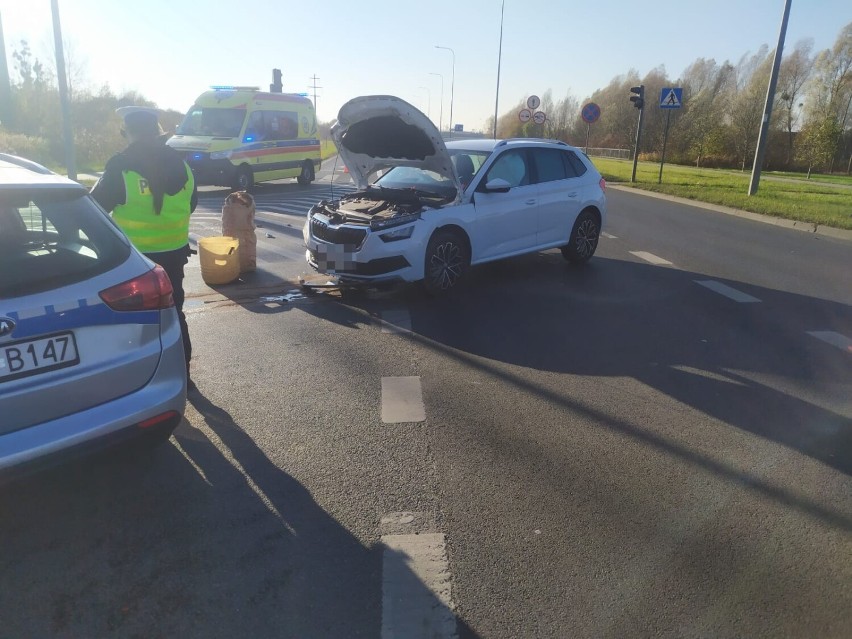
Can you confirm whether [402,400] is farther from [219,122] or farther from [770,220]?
[219,122]

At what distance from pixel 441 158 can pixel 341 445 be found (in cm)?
472

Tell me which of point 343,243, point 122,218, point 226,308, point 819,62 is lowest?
point 226,308

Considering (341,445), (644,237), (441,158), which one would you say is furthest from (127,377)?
(644,237)

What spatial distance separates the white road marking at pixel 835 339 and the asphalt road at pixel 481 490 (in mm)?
36

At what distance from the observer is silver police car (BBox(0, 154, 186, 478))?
275cm

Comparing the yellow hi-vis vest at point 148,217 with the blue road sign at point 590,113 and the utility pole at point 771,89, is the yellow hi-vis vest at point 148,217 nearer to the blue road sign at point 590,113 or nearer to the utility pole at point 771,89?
the utility pole at point 771,89

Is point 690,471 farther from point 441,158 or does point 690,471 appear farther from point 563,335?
point 441,158

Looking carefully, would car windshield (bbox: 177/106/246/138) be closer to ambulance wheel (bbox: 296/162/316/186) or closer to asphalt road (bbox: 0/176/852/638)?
ambulance wheel (bbox: 296/162/316/186)

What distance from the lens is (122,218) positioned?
4480 millimetres

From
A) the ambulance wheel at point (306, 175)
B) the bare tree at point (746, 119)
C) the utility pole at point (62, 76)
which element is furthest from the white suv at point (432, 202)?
the bare tree at point (746, 119)

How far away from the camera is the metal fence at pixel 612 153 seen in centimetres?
6006

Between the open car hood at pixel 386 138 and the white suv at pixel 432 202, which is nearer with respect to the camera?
the white suv at pixel 432 202

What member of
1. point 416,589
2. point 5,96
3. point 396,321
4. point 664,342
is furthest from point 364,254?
point 5,96

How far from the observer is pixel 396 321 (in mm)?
6773
